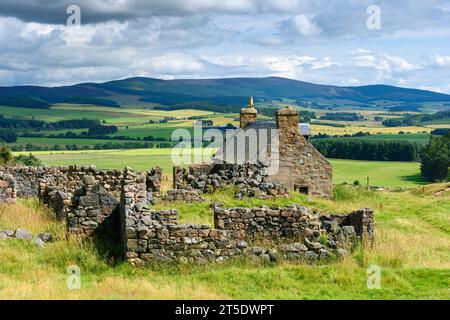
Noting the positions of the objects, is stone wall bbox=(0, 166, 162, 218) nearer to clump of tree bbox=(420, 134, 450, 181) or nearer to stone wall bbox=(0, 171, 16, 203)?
stone wall bbox=(0, 171, 16, 203)

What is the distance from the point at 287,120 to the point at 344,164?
79.9 m

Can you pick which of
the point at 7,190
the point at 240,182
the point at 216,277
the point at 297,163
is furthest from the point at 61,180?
the point at 297,163

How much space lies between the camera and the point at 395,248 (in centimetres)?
1525

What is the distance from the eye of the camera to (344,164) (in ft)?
369

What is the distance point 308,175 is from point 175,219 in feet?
73.8

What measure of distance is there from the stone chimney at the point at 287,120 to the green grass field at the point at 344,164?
47.6m

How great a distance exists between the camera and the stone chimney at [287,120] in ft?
114

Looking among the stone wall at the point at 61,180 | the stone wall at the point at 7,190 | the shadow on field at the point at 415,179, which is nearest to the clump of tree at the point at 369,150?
the shadow on field at the point at 415,179

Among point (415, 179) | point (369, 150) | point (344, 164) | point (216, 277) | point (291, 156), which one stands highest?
point (291, 156)

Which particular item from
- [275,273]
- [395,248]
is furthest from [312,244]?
[395,248]

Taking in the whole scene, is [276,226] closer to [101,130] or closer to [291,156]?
[291,156]

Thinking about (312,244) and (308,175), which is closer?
(312,244)

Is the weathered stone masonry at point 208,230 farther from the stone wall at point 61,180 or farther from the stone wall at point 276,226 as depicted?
the stone wall at point 61,180
